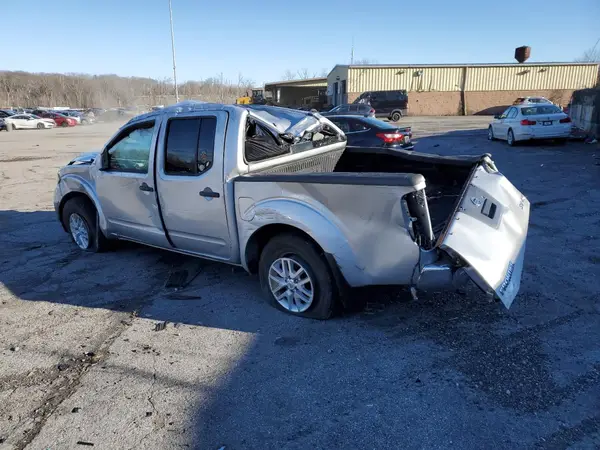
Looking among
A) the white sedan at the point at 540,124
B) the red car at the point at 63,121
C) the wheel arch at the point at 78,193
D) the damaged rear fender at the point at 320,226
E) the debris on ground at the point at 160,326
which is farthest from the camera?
A: the red car at the point at 63,121

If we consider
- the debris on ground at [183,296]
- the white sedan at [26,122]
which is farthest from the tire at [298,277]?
the white sedan at [26,122]

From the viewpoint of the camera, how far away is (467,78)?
135ft

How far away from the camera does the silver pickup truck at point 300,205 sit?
3285mm

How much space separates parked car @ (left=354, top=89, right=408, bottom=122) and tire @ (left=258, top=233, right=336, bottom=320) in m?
34.5

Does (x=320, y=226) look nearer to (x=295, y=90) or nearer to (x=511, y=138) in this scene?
(x=511, y=138)

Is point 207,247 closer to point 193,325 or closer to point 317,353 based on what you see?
point 193,325

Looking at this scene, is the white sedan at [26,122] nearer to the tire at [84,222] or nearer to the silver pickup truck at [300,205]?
the tire at [84,222]

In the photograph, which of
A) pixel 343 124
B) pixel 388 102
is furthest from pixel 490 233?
pixel 388 102

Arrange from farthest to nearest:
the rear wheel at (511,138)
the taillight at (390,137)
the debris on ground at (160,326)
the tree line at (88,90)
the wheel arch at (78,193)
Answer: the tree line at (88,90) < the rear wheel at (511,138) < the taillight at (390,137) < the wheel arch at (78,193) < the debris on ground at (160,326)

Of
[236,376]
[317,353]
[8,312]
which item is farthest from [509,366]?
[8,312]

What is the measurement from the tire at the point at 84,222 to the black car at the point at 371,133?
22.8 feet

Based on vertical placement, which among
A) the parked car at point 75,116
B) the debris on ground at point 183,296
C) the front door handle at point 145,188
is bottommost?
the debris on ground at point 183,296

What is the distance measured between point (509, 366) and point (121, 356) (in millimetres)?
2988

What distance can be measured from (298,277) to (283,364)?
84cm
